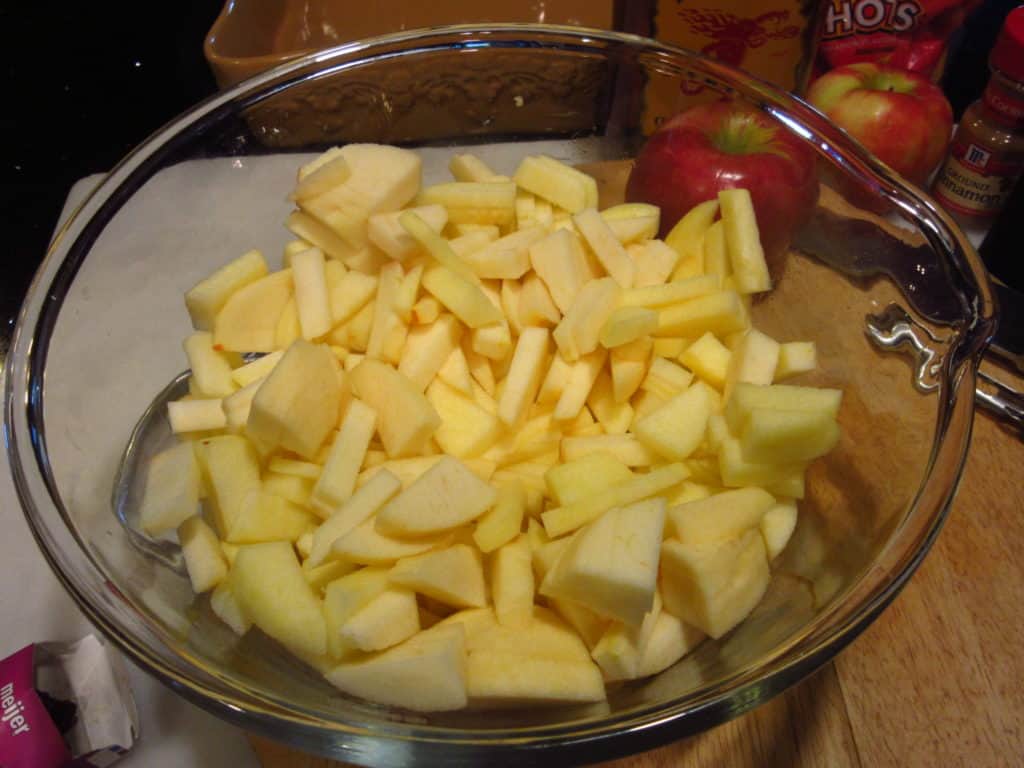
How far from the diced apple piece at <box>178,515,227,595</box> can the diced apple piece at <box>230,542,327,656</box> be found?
58 mm

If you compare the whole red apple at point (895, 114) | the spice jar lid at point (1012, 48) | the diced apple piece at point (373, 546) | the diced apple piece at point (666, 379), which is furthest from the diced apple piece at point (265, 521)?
the spice jar lid at point (1012, 48)

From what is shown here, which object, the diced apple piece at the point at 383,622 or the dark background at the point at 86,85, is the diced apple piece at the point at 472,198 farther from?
the dark background at the point at 86,85

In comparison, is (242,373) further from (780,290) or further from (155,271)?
(780,290)

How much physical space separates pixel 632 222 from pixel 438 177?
354mm

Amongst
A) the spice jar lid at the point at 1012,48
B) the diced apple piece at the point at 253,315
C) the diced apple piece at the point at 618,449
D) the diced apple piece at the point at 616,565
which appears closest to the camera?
the diced apple piece at the point at 616,565

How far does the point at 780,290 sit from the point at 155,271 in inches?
35.2

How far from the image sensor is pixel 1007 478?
1096 mm

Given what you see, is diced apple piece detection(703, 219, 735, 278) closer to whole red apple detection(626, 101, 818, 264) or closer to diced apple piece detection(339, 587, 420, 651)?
whole red apple detection(626, 101, 818, 264)

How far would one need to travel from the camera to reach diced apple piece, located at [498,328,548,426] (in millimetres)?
886

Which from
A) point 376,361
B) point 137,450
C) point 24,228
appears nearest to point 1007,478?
point 376,361

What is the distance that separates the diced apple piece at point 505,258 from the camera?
948 millimetres

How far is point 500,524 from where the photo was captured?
779 millimetres

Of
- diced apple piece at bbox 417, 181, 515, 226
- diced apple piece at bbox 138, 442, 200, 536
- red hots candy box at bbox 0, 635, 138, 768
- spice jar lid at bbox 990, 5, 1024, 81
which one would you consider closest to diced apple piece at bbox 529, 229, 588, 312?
diced apple piece at bbox 417, 181, 515, 226

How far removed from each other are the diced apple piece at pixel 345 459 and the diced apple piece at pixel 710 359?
1.23 feet
